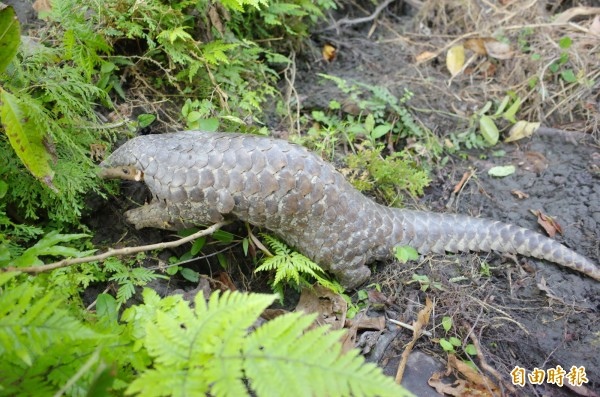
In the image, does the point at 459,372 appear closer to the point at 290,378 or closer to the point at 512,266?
the point at 512,266

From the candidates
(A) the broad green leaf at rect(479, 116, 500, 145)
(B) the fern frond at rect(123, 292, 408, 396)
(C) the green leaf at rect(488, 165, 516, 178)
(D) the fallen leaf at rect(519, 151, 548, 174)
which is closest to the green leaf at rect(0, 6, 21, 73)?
(B) the fern frond at rect(123, 292, 408, 396)

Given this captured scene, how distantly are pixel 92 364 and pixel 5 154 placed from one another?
147 cm

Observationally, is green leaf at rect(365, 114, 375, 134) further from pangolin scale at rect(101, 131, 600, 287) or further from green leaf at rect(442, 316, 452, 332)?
green leaf at rect(442, 316, 452, 332)

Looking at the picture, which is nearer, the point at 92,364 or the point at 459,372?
the point at 92,364

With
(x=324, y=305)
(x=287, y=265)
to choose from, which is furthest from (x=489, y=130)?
(x=287, y=265)

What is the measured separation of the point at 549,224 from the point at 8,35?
3.76 m

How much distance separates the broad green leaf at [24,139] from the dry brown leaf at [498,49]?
4299mm

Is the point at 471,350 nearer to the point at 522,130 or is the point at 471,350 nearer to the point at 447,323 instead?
the point at 447,323

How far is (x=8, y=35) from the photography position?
226cm

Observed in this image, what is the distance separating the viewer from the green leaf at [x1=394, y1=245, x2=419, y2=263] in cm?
328

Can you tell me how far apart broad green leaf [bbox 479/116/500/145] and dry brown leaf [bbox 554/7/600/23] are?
1573 mm

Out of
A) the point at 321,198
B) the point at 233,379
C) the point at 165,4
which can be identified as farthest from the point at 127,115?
the point at 233,379

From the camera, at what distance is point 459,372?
8.84 feet

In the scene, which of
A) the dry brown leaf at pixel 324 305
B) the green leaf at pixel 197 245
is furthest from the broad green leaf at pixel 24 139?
the dry brown leaf at pixel 324 305
